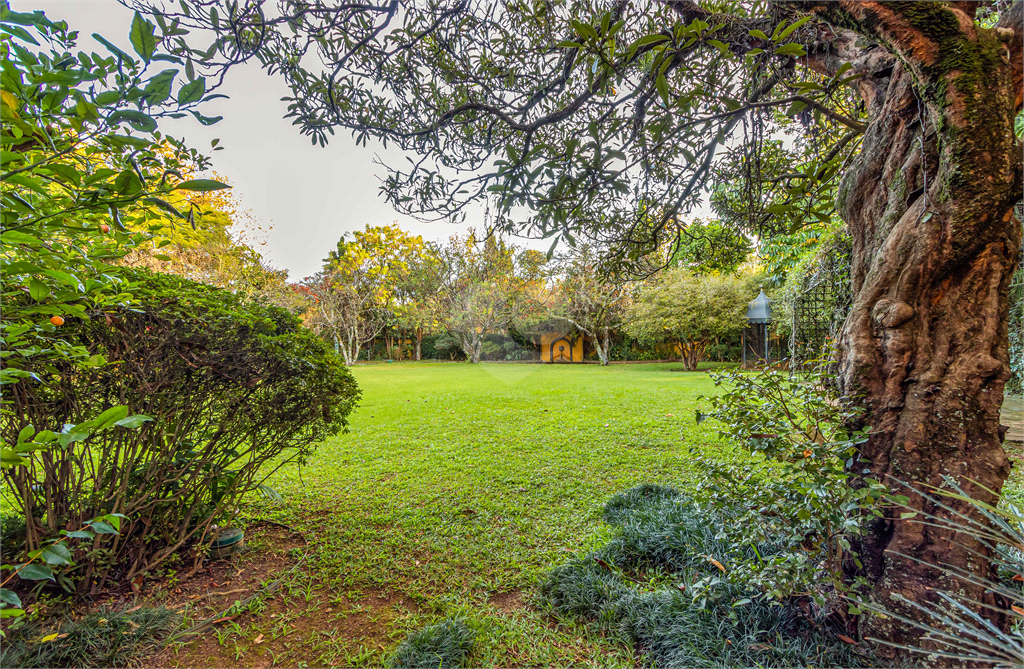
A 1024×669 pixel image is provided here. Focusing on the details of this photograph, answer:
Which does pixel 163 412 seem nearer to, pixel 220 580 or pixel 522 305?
pixel 220 580

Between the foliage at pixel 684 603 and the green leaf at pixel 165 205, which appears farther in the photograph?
the foliage at pixel 684 603

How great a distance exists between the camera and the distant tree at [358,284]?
4078 mm

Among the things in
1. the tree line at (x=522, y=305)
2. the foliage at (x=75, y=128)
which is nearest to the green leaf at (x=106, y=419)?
the foliage at (x=75, y=128)

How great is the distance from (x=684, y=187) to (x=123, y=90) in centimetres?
222

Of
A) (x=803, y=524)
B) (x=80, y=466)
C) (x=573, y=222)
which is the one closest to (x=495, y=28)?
(x=573, y=222)

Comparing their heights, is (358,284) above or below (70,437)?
above

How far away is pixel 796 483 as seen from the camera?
1170 mm

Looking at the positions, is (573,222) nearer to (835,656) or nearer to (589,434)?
(835,656)

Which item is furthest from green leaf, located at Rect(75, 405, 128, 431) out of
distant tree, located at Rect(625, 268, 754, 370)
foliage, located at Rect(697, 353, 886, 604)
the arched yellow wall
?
the arched yellow wall

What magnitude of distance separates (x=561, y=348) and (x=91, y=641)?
495 inches

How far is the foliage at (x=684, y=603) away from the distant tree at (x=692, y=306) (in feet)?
29.4

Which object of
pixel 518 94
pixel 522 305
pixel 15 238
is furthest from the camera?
pixel 522 305

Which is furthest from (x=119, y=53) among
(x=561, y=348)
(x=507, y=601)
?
(x=561, y=348)

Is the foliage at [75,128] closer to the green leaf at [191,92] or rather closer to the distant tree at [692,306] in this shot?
the green leaf at [191,92]
